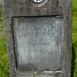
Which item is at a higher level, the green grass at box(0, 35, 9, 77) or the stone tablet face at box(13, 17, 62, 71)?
the stone tablet face at box(13, 17, 62, 71)

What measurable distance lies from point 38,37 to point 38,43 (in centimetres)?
10

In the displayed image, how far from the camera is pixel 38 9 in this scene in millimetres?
3543

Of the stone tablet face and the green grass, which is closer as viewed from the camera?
the stone tablet face

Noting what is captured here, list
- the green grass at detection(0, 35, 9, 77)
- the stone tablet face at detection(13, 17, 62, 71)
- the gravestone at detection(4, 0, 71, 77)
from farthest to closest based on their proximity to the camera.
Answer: the green grass at detection(0, 35, 9, 77), the stone tablet face at detection(13, 17, 62, 71), the gravestone at detection(4, 0, 71, 77)

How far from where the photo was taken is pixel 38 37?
12.4 feet

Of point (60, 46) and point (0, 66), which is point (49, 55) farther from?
point (0, 66)

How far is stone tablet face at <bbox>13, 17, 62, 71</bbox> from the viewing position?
370cm

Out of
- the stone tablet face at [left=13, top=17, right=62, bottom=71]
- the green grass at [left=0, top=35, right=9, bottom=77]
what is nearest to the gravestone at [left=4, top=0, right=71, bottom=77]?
the stone tablet face at [left=13, top=17, right=62, bottom=71]

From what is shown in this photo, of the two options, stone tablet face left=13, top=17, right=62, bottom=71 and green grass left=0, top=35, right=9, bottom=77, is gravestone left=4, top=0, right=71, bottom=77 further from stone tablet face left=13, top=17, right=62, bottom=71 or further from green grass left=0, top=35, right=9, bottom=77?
green grass left=0, top=35, right=9, bottom=77

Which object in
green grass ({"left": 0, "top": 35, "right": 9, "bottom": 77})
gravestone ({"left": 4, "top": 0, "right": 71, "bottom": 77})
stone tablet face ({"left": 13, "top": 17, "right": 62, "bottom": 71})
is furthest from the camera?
green grass ({"left": 0, "top": 35, "right": 9, "bottom": 77})

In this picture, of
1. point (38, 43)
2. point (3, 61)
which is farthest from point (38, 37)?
point (3, 61)

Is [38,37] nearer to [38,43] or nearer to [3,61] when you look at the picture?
[38,43]

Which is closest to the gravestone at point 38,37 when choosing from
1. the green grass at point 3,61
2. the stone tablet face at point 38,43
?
the stone tablet face at point 38,43

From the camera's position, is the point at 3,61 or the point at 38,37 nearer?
the point at 38,37
